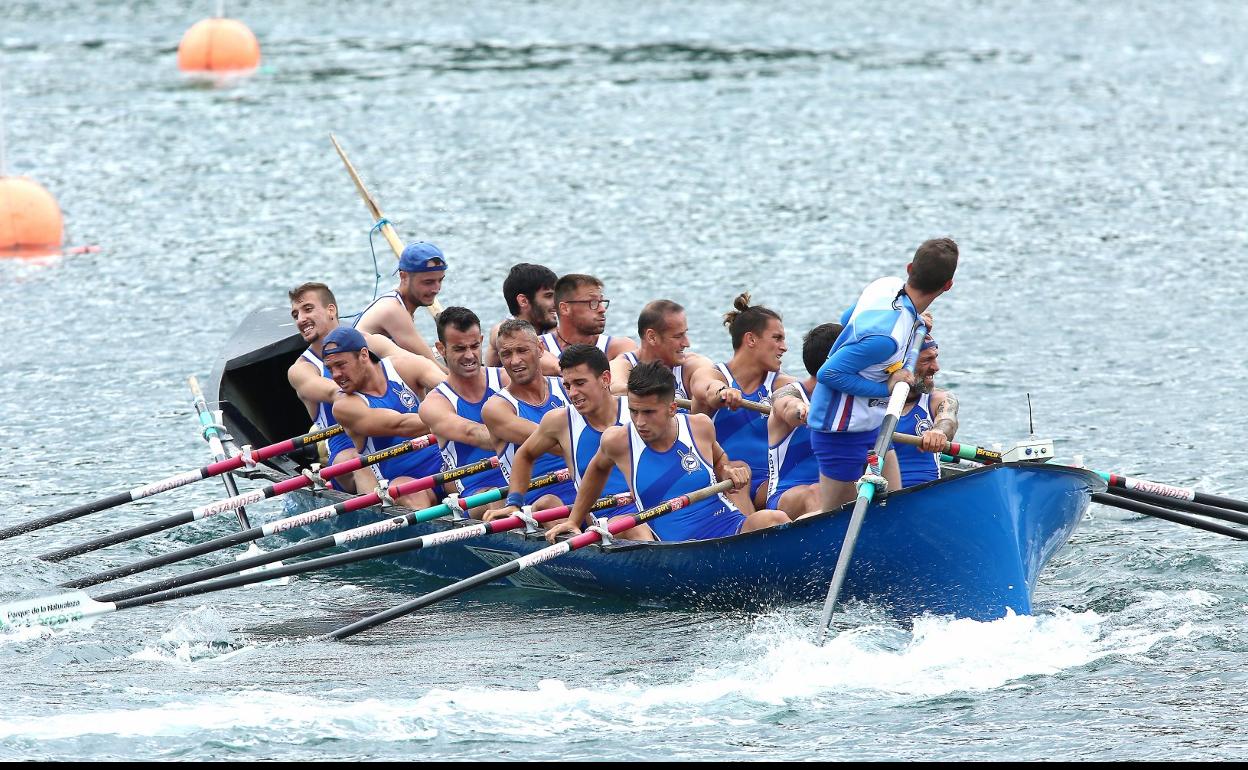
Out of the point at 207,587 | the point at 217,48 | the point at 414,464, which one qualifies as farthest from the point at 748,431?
the point at 217,48

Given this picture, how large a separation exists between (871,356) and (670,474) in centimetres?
166

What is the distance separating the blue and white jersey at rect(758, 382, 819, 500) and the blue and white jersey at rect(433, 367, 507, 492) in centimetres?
199

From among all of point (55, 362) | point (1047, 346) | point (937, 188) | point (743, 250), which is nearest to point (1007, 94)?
point (937, 188)

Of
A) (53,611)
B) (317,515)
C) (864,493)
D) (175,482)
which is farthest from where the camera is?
(175,482)

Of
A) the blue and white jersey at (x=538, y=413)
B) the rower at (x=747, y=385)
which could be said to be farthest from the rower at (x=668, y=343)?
the blue and white jersey at (x=538, y=413)

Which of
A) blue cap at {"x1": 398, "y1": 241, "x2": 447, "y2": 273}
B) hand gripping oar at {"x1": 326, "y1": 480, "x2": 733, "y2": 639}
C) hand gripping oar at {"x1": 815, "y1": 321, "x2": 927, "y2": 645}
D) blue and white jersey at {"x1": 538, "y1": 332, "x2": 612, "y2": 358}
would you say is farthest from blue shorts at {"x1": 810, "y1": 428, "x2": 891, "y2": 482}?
blue cap at {"x1": 398, "y1": 241, "x2": 447, "y2": 273}

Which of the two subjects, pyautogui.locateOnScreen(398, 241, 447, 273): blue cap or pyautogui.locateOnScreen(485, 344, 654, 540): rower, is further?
pyautogui.locateOnScreen(398, 241, 447, 273): blue cap

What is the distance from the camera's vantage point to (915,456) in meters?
10.2

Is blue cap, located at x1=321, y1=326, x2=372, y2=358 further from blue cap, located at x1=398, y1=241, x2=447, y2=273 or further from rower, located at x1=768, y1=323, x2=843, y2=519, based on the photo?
rower, located at x1=768, y1=323, x2=843, y2=519

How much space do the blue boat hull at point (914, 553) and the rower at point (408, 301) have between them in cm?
340

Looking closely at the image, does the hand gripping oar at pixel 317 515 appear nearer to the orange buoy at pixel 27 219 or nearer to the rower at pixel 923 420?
the rower at pixel 923 420

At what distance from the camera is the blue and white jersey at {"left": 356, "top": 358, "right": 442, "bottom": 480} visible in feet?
39.0

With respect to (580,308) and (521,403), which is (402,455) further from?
(580,308)

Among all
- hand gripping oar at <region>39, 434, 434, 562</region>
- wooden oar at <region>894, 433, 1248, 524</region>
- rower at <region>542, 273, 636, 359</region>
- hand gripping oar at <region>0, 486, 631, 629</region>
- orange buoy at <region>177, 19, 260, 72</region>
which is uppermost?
orange buoy at <region>177, 19, 260, 72</region>
